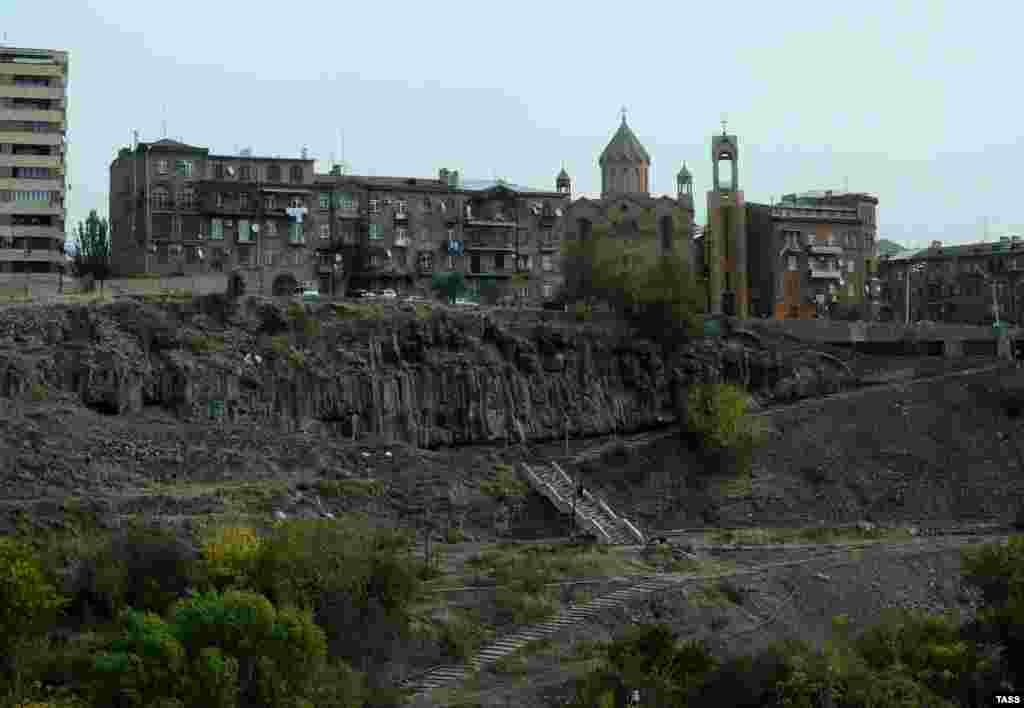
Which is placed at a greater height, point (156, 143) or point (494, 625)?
point (156, 143)

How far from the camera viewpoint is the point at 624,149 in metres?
98.1

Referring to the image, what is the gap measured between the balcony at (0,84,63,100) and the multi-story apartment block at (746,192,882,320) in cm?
3900

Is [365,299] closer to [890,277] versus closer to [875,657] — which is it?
[875,657]

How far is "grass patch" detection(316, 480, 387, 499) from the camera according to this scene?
184 feet

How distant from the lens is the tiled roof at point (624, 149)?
9794 cm

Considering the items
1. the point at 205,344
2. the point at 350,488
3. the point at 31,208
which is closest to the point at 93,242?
the point at 31,208

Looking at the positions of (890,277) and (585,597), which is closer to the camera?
(585,597)

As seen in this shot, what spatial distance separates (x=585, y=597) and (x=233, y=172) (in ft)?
135

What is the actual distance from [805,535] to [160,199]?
36303 millimetres

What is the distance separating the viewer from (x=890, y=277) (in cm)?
11838

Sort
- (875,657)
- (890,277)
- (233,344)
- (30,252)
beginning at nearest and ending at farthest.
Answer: (875,657) → (233,344) → (30,252) → (890,277)

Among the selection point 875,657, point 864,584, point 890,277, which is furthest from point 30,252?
point 890,277

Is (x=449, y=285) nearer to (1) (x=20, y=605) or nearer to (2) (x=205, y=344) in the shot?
(2) (x=205, y=344)

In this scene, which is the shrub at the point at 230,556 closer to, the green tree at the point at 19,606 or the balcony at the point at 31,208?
the green tree at the point at 19,606
